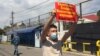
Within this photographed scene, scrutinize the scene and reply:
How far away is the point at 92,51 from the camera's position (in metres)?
20.4

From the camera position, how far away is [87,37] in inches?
847

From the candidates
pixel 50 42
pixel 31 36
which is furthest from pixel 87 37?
pixel 31 36

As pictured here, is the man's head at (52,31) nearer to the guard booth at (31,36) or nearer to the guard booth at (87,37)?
the guard booth at (87,37)

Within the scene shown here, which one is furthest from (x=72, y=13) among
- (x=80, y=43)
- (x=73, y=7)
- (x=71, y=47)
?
(x=71, y=47)

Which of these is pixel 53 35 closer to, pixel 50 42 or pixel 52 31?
pixel 52 31

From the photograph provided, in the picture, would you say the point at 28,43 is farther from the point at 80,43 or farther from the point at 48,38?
the point at 48,38

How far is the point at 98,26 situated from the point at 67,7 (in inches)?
599

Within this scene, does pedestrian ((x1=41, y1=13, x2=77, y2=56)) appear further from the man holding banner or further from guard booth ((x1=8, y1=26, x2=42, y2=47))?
guard booth ((x1=8, y1=26, x2=42, y2=47))

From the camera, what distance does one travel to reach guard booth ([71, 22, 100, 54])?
20.2m

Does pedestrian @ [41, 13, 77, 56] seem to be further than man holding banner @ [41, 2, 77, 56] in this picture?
Yes

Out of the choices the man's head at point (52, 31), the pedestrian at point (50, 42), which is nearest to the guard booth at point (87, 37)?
the pedestrian at point (50, 42)

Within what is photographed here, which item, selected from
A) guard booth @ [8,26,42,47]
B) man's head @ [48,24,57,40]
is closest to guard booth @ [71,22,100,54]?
guard booth @ [8,26,42,47]

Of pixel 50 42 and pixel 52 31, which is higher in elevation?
pixel 52 31

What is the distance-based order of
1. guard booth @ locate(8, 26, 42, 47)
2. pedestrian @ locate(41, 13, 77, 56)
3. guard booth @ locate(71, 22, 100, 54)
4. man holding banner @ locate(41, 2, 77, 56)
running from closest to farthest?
man holding banner @ locate(41, 2, 77, 56) → pedestrian @ locate(41, 13, 77, 56) → guard booth @ locate(71, 22, 100, 54) → guard booth @ locate(8, 26, 42, 47)
